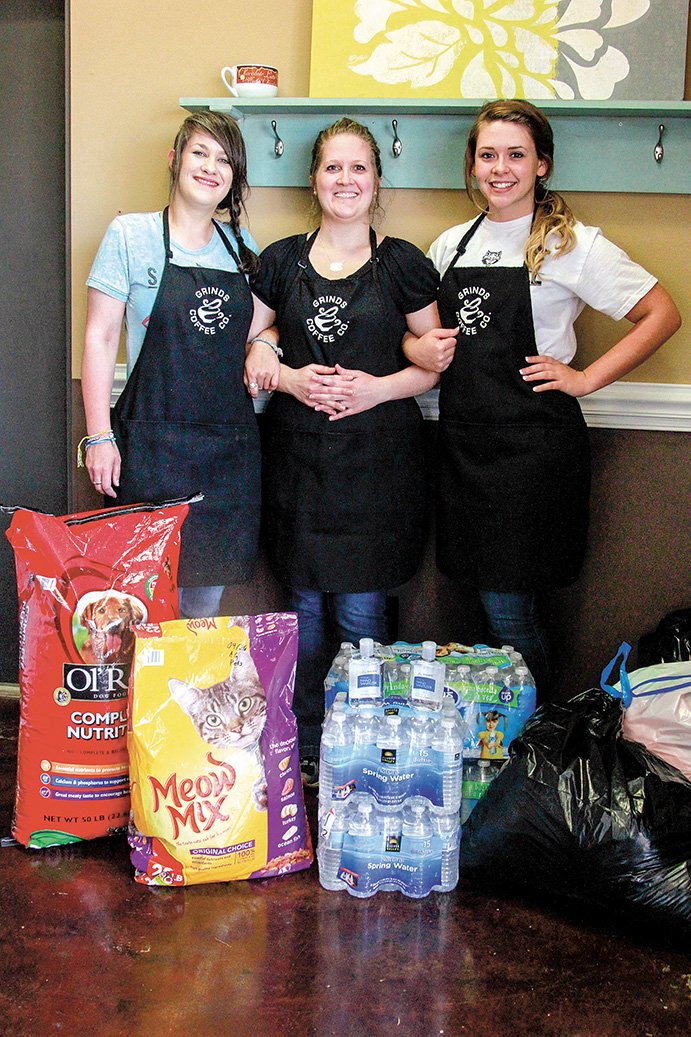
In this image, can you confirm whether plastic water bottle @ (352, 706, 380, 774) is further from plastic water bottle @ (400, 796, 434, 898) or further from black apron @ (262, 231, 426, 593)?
black apron @ (262, 231, 426, 593)

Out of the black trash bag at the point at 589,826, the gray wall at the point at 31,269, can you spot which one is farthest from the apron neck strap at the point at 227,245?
the black trash bag at the point at 589,826

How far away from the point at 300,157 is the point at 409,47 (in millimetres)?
357

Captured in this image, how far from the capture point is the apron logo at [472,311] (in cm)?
227

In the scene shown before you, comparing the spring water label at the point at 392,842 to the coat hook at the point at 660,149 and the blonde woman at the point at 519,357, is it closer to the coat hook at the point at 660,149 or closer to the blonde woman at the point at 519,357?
the blonde woman at the point at 519,357

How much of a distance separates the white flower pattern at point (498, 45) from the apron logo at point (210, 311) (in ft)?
2.14

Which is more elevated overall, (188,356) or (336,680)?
(188,356)

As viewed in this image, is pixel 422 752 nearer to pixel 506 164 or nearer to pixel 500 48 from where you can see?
pixel 506 164

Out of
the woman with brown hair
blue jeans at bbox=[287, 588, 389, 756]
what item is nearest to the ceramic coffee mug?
the woman with brown hair

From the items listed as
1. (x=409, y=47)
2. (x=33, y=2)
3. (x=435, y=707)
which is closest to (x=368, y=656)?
(x=435, y=707)

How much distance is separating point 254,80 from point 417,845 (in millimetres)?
1732

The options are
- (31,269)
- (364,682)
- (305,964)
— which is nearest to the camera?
(305,964)

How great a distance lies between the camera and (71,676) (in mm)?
2041

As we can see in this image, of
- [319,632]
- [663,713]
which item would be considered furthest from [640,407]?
[319,632]

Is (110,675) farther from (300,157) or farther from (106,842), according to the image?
(300,157)
